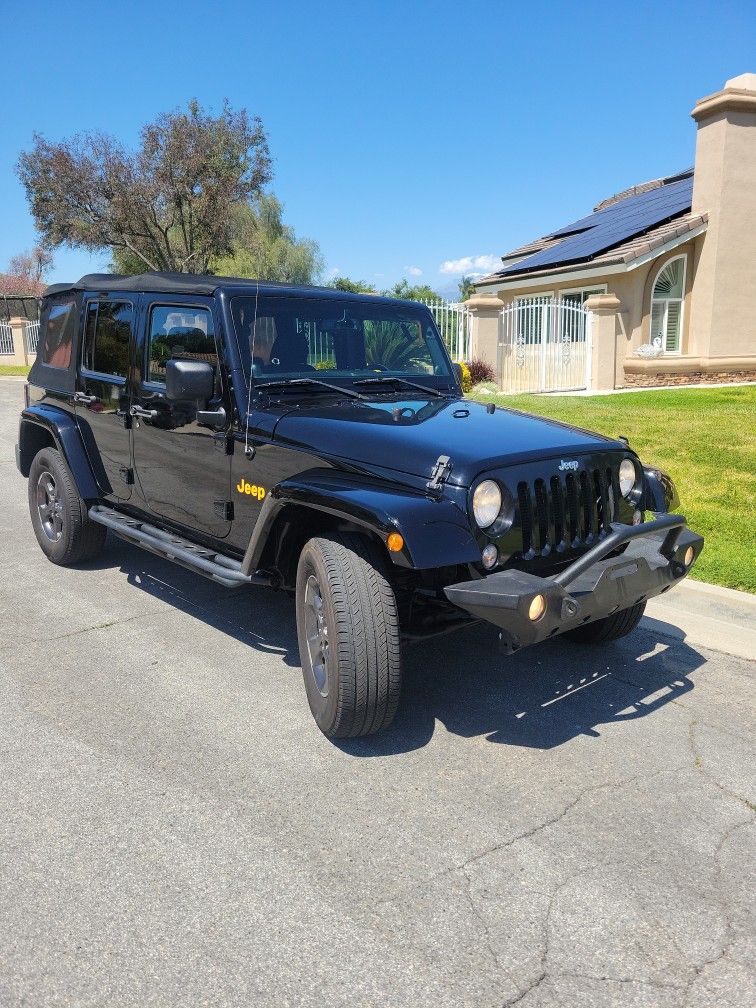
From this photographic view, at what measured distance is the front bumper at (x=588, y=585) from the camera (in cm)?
311

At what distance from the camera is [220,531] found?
4484 millimetres

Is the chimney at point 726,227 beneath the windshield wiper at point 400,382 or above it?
above

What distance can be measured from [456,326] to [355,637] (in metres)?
13.9

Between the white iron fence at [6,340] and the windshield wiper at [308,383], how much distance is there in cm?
3104

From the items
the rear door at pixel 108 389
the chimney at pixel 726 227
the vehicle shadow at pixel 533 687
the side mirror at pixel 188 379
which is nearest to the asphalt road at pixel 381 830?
the vehicle shadow at pixel 533 687

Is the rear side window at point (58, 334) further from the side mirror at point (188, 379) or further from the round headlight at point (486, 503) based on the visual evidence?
the round headlight at point (486, 503)

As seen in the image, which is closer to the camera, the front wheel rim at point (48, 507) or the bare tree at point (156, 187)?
the front wheel rim at point (48, 507)

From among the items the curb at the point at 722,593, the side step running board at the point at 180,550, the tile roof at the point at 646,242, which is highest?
the tile roof at the point at 646,242

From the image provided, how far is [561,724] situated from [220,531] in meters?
2.01

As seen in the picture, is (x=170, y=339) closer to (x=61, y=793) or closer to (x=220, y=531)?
(x=220, y=531)

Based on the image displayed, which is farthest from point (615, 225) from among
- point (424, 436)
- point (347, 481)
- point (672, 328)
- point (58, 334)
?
point (347, 481)

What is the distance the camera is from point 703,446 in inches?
356

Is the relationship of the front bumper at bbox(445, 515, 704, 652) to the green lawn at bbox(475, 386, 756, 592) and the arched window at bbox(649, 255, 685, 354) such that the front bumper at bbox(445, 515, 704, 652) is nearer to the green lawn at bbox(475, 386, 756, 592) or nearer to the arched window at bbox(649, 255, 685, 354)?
the green lawn at bbox(475, 386, 756, 592)

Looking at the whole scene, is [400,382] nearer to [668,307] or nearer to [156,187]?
[668,307]
